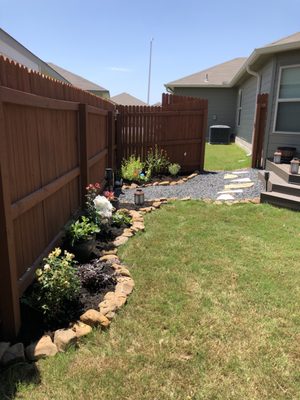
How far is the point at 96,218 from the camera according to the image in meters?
4.07

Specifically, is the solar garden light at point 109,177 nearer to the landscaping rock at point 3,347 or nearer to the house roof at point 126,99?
the landscaping rock at point 3,347

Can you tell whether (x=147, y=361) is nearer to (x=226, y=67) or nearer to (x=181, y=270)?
(x=181, y=270)

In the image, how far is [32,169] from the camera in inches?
107

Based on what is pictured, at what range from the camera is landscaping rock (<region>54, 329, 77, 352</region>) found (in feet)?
7.33

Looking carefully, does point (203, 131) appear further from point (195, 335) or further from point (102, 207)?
point (195, 335)

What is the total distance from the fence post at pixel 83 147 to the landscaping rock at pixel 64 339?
2.43 metres

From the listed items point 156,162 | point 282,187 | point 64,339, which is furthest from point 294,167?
point 64,339

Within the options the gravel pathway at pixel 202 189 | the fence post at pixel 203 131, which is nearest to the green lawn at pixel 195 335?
the gravel pathway at pixel 202 189

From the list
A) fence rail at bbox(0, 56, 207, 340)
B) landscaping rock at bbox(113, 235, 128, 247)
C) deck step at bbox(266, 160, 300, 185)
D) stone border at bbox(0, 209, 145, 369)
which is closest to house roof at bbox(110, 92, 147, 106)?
deck step at bbox(266, 160, 300, 185)

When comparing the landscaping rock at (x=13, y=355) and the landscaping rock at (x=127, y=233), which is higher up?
the landscaping rock at (x=13, y=355)

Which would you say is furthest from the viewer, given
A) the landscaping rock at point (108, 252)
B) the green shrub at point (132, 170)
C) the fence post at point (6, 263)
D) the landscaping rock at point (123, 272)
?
the green shrub at point (132, 170)

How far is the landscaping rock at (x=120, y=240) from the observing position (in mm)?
4037

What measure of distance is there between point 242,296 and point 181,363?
3.38ft

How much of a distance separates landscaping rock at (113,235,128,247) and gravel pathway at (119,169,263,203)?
203 centimetres
